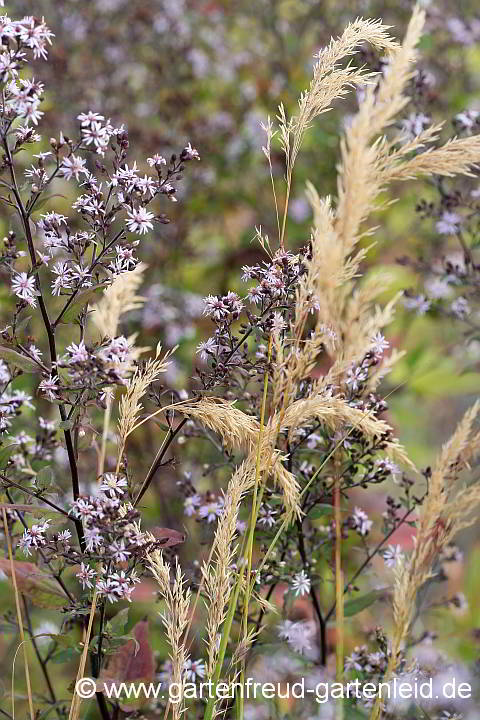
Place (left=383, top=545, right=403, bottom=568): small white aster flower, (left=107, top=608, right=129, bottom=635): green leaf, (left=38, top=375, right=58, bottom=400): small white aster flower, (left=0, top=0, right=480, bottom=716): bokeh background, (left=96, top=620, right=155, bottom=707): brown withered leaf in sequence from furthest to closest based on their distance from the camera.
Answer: (left=0, top=0, right=480, bottom=716): bokeh background
(left=383, top=545, right=403, bottom=568): small white aster flower
(left=96, top=620, right=155, bottom=707): brown withered leaf
(left=107, top=608, right=129, bottom=635): green leaf
(left=38, top=375, right=58, bottom=400): small white aster flower

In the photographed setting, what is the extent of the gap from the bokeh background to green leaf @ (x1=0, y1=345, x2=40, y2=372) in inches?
62.0

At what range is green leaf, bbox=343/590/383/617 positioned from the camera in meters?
1.50

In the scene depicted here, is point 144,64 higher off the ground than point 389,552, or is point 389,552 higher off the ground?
point 144,64

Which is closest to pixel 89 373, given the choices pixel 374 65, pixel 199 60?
pixel 374 65

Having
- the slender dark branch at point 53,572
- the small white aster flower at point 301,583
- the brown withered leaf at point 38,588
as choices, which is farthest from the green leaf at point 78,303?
the small white aster flower at point 301,583

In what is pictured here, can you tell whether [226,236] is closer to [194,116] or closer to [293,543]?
[194,116]

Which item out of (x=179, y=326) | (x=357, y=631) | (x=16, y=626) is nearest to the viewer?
(x=16, y=626)

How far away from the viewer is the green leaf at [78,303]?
1.18 m

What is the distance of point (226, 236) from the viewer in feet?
11.7

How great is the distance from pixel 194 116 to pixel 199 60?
0.22 metres

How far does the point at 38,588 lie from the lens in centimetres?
128

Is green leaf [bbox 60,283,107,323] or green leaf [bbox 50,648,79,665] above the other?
green leaf [bbox 60,283,107,323]

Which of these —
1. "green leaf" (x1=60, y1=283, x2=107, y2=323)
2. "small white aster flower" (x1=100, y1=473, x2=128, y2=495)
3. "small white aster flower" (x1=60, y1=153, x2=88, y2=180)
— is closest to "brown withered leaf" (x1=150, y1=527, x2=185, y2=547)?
"small white aster flower" (x1=100, y1=473, x2=128, y2=495)

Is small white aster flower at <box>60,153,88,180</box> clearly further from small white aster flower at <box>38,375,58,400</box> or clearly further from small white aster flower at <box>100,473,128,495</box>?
small white aster flower at <box>100,473,128,495</box>
